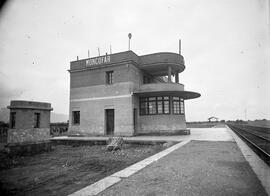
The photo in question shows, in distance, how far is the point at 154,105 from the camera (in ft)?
57.5

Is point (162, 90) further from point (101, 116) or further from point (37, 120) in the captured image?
point (37, 120)

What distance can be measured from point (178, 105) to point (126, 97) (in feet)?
17.3

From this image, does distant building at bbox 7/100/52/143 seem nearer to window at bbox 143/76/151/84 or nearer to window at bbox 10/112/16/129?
window at bbox 10/112/16/129

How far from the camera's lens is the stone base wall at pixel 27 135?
10.4 m

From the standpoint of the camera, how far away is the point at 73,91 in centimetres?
1966

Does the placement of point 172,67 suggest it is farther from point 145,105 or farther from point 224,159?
point 224,159

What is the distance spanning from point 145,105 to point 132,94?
199 centimetres

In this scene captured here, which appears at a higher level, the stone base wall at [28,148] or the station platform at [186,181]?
the station platform at [186,181]

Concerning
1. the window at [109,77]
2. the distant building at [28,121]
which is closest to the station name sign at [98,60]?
the window at [109,77]

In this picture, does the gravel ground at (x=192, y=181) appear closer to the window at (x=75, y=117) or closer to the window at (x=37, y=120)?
the window at (x=37, y=120)

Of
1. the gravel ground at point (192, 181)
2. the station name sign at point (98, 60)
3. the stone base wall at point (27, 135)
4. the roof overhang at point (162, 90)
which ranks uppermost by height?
the station name sign at point (98, 60)

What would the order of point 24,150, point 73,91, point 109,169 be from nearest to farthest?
point 109,169 < point 24,150 < point 73,91

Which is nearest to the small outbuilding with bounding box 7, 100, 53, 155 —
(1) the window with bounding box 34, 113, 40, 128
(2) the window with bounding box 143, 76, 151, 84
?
(1) the window with bounding box 34, 113, 40, 128

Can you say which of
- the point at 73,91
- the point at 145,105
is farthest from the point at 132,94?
the point at 73,91
